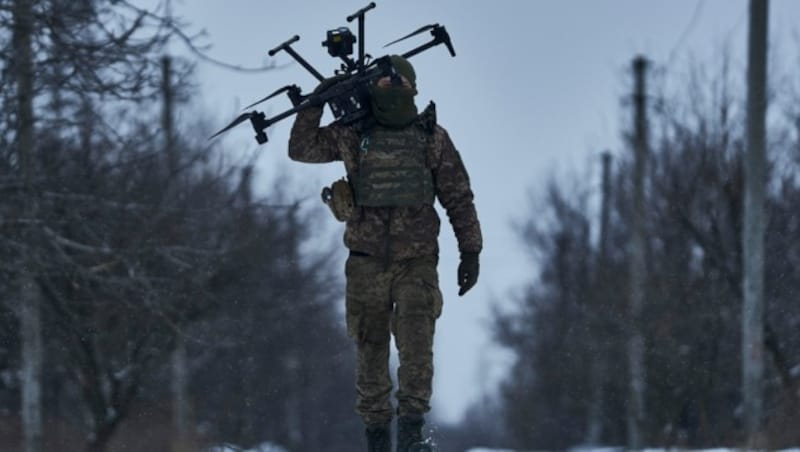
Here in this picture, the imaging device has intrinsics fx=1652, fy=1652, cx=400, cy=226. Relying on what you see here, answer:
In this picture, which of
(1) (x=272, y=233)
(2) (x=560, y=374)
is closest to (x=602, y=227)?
(2) (x=560, y=374)

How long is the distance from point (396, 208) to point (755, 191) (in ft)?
31.2

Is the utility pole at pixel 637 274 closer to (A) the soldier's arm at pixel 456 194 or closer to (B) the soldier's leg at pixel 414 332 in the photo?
(A) the soldier's arm at pixel 456 194

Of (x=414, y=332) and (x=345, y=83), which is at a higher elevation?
(x=345, y=83)

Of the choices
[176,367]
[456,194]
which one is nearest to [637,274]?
[176,367]

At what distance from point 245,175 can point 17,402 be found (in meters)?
6.36

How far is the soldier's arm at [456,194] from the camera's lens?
7520 millimetres

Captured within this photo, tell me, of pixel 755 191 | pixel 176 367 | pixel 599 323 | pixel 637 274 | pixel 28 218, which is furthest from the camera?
A: pixel 599 323

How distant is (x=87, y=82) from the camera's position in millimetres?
12227

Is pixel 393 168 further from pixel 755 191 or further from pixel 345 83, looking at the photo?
pixel 755 191

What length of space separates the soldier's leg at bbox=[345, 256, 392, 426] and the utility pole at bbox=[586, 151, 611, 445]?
19400 millimetres

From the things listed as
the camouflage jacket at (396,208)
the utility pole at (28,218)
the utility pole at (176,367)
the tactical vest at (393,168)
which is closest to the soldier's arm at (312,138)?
the camouflage jacket at (396,208)

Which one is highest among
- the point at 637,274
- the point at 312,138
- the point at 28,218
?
the point at 637,274

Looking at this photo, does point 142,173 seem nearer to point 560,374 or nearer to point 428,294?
point 428,294

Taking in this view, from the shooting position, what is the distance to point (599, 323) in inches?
1103
